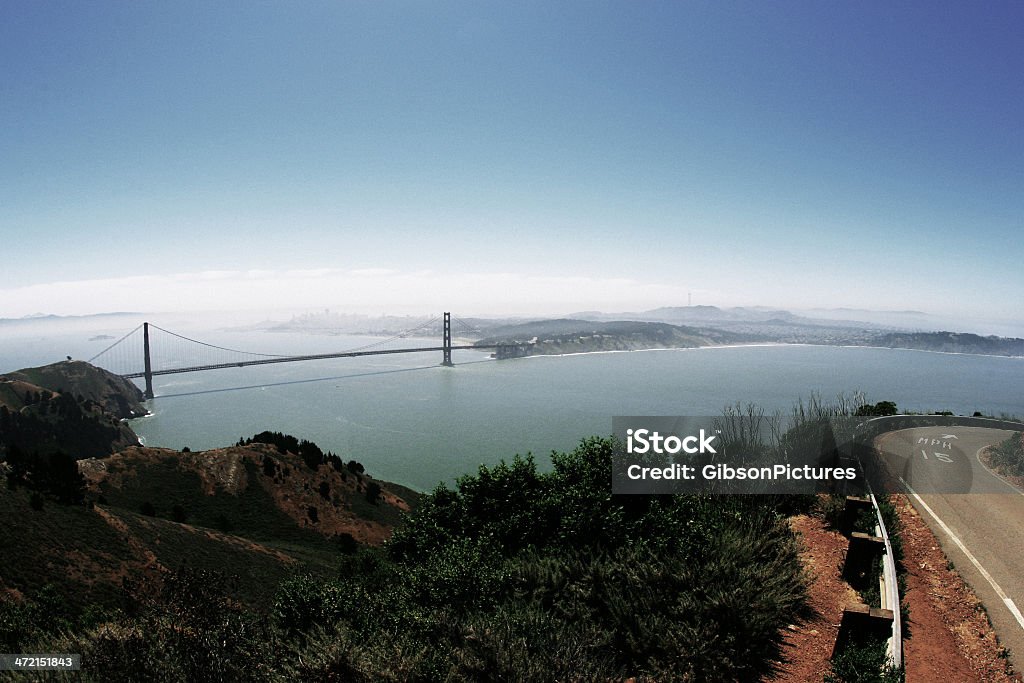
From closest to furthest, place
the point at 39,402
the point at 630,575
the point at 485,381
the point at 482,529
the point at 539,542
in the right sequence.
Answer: the point at 630,575, the point at 539,542, the point at 482,529, the point at 39,402, the point at 485,381

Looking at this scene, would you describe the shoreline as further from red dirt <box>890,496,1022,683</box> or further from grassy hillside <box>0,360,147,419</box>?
red dirt <box>890,496,1022,683</box>

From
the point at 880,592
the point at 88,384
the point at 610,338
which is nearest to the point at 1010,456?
the point at 880,592

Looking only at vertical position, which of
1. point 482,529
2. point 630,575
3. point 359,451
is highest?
point 630,575

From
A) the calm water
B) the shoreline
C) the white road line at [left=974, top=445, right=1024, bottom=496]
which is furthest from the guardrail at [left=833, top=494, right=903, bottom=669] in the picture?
the shoreline

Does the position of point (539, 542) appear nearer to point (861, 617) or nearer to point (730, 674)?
point (730, 674)

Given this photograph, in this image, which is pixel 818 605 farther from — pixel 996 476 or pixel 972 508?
pixel 996 476

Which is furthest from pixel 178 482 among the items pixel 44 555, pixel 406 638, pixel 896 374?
pixel 896 374
